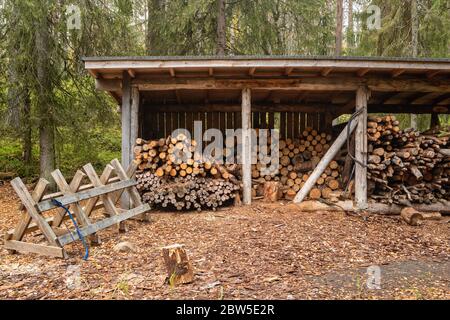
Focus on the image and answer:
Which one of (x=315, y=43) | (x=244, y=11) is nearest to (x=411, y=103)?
(x=315, y=43)

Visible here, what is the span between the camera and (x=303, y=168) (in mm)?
→ 8211

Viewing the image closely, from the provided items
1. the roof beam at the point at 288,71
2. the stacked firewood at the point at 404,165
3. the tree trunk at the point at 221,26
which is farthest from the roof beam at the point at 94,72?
the stacked firewood at the point at 404,165

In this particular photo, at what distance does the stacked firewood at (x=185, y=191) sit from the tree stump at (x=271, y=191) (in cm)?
84

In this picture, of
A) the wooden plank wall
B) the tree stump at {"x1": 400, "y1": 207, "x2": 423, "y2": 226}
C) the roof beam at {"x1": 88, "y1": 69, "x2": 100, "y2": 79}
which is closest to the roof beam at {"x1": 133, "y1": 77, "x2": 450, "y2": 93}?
the roof beam at {"x1": 88, "y1": 69, "x2": 100, "y2": 79}

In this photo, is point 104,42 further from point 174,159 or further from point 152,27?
point 174,159

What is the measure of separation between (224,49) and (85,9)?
13.0 ft

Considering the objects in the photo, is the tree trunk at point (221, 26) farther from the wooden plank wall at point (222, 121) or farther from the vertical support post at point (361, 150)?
the vertical support post at point (361, 150)

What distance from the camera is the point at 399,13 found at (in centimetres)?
1066

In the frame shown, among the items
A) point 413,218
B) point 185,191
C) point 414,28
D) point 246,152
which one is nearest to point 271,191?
point 246,152

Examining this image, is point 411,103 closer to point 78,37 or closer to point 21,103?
point 78,37

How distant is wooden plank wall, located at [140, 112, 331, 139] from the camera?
927 centimetres

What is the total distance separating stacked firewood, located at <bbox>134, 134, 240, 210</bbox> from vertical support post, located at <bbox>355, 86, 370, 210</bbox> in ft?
8.10
